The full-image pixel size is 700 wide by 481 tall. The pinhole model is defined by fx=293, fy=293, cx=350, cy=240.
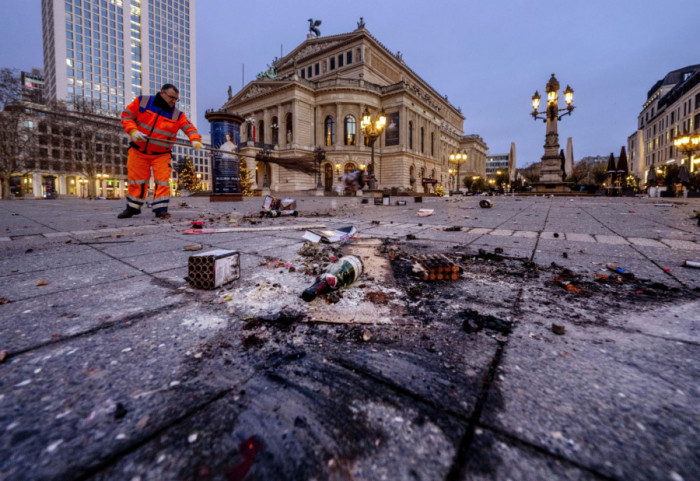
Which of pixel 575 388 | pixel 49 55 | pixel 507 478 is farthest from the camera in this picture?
pixel 49 55

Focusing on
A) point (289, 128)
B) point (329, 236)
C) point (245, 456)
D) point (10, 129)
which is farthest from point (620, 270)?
point (10, 129)

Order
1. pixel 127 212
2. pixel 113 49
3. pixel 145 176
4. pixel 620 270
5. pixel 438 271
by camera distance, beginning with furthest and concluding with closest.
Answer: pixel 113 49 → pixel 127 212 → pixel 145 176 → pixel 620 270 → pixel 438 271

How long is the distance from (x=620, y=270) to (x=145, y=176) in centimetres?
762

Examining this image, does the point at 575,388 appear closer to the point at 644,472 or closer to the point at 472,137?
the point at 644,472

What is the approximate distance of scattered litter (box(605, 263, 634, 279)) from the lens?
2184mm

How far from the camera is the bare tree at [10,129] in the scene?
963 inches

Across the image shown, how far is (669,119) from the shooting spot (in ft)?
147

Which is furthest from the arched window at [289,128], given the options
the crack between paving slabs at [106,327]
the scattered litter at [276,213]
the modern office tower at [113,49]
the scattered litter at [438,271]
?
the modern office tower at [113,49]

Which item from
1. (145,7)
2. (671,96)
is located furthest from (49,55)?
(671,96)

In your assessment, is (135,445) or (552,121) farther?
(552,121)

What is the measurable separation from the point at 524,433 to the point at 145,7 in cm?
10331

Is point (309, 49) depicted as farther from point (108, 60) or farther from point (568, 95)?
point (108, 60)

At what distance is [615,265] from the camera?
2.49 meters

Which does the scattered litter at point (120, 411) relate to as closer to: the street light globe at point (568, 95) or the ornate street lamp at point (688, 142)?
the street light globe at point (568, 95)
